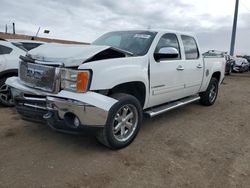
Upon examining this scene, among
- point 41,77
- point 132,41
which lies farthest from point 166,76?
point 41,77

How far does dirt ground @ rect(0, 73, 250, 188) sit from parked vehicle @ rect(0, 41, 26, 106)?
0.96 metres

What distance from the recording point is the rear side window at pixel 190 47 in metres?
5.81

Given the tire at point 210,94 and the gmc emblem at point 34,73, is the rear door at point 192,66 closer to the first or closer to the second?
the tire at point 210,94

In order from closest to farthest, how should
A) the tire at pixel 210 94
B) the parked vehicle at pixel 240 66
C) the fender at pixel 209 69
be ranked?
the fender at pixel 209 69
the tire at pixel 210 94
the parked vehicle at pixel 240 66

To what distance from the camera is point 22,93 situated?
407 centimetres

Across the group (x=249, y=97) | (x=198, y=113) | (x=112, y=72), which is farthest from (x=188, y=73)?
(x=249, y=97)

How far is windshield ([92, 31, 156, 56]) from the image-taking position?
4.75m

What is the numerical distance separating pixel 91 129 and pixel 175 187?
1.28 metres

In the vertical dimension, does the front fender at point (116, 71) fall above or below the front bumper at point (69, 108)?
above

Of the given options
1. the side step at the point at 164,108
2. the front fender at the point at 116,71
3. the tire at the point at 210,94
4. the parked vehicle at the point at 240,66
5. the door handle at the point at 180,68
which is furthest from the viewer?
the parked vehicle at the point at 240,66

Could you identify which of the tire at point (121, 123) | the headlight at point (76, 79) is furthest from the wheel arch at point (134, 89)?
the headlight at point (76, 79)

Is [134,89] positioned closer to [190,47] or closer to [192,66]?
[192,66]

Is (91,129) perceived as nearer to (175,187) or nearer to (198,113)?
(175,187)

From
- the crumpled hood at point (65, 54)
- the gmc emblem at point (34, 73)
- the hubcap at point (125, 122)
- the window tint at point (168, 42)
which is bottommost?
the hubcap at point (125, 122)
